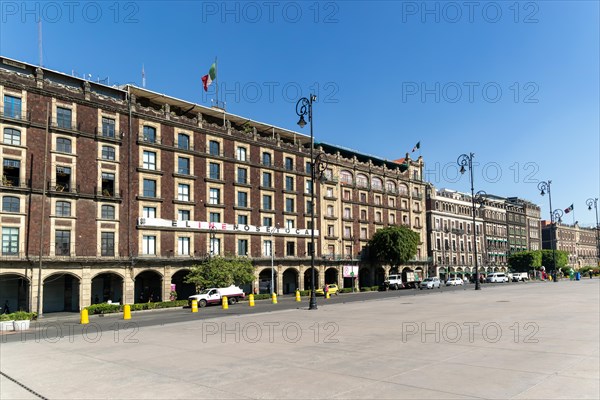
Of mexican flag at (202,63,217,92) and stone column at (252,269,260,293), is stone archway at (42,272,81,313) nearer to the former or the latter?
stone column at (252,269,260,293)

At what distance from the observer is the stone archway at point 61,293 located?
1784 inches

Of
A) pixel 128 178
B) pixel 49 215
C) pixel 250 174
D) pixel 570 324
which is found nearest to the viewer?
pixel 570 324

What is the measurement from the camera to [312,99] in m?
33.3

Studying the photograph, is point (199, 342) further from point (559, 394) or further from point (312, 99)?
point (312, 99)

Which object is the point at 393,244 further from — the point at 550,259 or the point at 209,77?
the point at 550,259

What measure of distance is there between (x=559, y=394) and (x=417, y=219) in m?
81.4

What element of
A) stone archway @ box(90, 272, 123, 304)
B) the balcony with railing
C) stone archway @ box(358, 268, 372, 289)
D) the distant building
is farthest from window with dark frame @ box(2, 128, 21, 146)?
the distant building

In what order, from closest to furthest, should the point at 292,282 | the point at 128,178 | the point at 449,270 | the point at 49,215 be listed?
the point at 49,215, the point at 128,178, the point at 292,282, the point at 449,270

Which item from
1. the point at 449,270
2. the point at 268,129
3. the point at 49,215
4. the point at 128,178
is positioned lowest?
the point at 449,270

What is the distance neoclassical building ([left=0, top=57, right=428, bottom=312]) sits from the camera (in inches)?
1682

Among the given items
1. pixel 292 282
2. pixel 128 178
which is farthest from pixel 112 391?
pixel 292 282

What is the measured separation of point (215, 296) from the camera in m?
44.2

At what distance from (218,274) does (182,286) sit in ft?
28.2

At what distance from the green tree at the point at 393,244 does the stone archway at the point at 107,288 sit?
3942 centimetres
